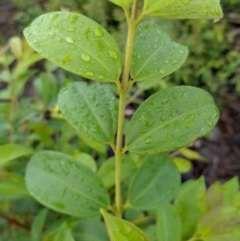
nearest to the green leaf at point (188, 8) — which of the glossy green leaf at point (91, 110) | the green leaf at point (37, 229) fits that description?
the glossy green leaf at point (91, 110)

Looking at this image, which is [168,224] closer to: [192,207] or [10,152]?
[192,207]

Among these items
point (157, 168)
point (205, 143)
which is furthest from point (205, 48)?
point (157, 168)

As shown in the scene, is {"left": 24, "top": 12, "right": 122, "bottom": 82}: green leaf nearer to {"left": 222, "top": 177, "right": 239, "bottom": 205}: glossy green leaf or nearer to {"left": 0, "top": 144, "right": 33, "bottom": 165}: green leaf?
{"left": 0, "top": 144, "right": 33, "bottom": 165}: green leaf

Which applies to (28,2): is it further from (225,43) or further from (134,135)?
(134,135)

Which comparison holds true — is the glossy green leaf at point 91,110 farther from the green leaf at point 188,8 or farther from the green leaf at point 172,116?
the green leaf at point 188,8

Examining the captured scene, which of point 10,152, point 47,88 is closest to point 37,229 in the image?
point 10,152

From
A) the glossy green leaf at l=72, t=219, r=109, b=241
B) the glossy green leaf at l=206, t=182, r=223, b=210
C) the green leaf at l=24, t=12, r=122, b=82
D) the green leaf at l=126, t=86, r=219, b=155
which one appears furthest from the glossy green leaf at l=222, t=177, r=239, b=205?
the green leaf at l=24, t=12, r=122, b=82
